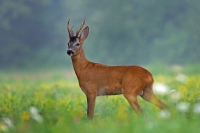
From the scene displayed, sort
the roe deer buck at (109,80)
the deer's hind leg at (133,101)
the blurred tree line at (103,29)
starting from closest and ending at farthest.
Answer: the deer's hind leg at (133,101), the roe deer buck at (109,80), the blurred tree line at (103,29)

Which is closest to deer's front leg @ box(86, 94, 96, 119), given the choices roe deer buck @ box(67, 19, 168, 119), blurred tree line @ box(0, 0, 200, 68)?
roe deer buck @ box(67, 19, 168, 119)

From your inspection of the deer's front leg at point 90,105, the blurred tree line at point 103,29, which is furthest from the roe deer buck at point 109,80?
the blurred tree line at point 103,29

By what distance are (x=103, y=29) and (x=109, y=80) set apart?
55.8 ft

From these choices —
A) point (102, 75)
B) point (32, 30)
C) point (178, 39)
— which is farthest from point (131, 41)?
point (102, 75)

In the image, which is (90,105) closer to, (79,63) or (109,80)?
(109,80)

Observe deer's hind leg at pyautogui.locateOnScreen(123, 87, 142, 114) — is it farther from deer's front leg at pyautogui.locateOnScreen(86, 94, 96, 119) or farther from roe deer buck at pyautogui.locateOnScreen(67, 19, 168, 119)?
deer's front leg at pyautogui.locateOnScreen(86, 94, 96, 119)

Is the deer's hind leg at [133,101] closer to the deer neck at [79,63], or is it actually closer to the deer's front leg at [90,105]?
the deer's front leg at [90,105]

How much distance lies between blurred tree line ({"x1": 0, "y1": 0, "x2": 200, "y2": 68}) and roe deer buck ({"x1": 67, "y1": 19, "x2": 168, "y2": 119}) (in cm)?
1429

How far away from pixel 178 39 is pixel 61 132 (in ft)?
62.6

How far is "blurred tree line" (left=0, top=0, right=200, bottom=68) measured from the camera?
24.1 m

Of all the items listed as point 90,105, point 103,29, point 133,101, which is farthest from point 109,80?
point 103,29

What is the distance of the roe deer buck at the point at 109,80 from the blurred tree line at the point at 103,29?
14285 millimetres

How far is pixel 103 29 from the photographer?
25.8m

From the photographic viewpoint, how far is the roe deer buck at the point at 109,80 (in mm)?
8539
